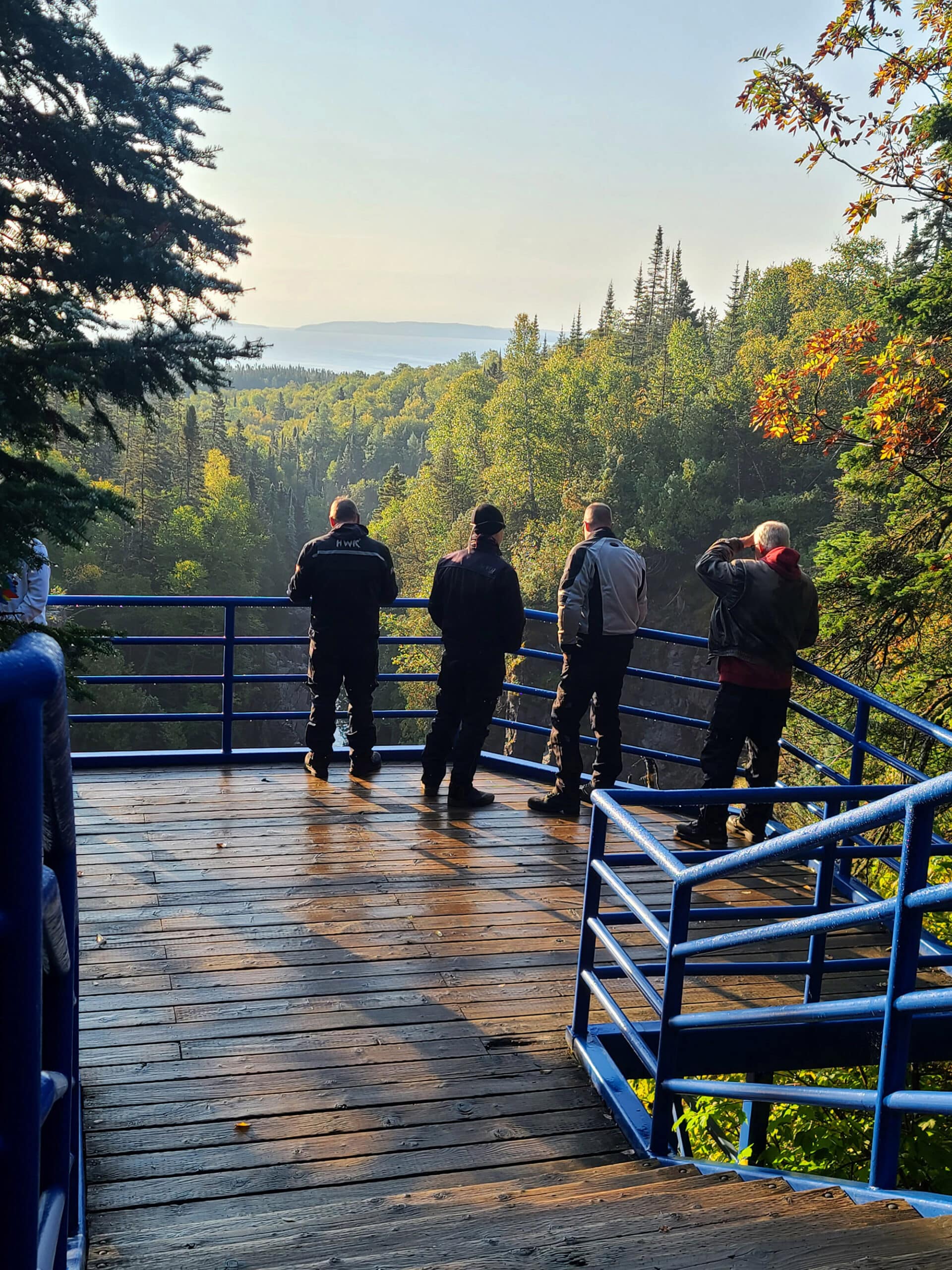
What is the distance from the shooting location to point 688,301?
117 metres

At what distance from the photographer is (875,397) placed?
421 inches

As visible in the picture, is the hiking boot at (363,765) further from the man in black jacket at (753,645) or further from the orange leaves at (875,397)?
the orange leaves at (875,397)

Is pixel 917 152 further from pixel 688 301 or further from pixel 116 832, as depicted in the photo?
pixel 688 301

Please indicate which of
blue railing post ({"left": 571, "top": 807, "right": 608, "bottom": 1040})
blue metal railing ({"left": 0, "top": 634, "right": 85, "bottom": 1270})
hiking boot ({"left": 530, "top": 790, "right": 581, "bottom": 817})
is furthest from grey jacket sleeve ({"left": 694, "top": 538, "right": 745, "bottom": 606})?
blue metal railing ({"left": 0, "top": 634, "right": 85, "bottom": 1270})

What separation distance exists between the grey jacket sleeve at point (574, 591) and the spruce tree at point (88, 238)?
8.14ft

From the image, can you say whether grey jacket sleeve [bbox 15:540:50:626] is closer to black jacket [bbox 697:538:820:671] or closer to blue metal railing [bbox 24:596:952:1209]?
blue metal railing [bbox 24:596:952:1209]

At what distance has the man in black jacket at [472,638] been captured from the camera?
6824 mm

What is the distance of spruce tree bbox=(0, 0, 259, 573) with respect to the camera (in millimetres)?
5199

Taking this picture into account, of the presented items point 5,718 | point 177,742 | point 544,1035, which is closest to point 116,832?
point 544,1035

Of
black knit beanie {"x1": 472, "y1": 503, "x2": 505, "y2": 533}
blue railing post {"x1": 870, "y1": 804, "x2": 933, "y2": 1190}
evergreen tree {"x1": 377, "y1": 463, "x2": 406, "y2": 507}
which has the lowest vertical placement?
blue railing post {"x1": 870, "y1": 804, "x2": 933, "y2": 1190}

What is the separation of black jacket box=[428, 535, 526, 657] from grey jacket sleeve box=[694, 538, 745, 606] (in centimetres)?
125

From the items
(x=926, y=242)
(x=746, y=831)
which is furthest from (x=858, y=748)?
(x=926, y=242)

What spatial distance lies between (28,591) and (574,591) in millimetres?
3348

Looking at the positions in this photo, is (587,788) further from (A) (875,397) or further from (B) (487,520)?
(A) (875,397)
